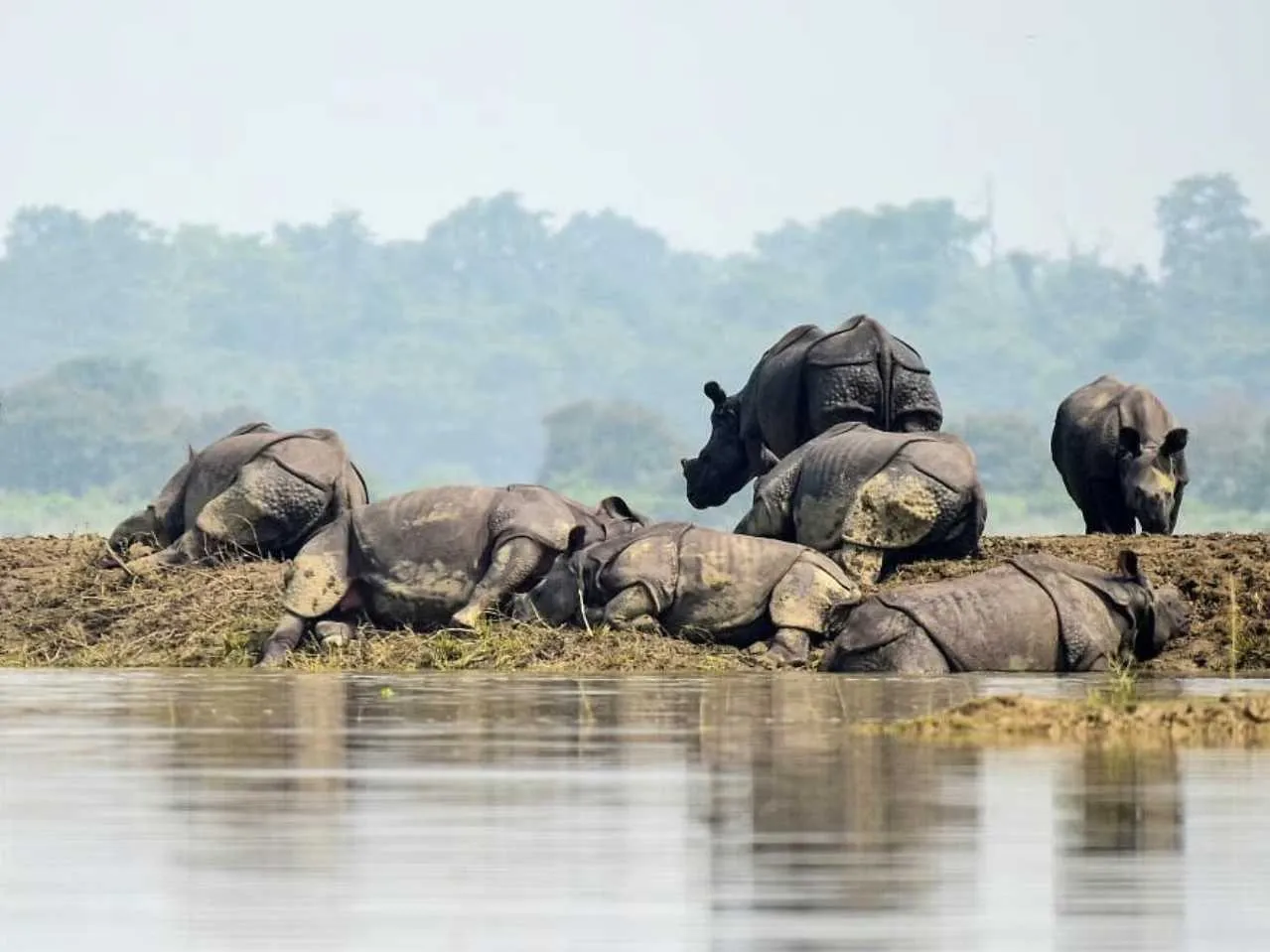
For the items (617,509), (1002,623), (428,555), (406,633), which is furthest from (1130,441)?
(1002,623)

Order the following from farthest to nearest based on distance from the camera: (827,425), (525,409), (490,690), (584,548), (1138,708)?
1. (525,409)
2. (827,425)
3. (584,548)
4. (490,690)
5. (1138,708)

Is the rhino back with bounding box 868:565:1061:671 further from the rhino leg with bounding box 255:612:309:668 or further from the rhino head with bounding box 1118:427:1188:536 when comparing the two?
the rhino head with bounding box 1118:427:1188:536

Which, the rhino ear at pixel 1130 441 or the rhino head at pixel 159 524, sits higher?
the rhino ear at pixel 1130 441

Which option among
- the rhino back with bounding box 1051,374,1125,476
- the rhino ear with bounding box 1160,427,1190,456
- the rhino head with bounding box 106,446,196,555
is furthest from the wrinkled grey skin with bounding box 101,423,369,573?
the rhino ear with bounding box 1160,427,1190,456

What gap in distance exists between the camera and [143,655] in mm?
22656

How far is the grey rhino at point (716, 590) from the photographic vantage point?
69.8ft

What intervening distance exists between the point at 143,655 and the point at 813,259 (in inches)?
5742

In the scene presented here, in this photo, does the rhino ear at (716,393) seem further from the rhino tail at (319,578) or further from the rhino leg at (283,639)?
the rhino leg at (283,639)

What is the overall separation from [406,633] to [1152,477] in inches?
269

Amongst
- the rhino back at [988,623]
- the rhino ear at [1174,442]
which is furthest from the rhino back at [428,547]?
the rhino ear at [1174,442]

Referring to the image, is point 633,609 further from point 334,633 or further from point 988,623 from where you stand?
point 988,623

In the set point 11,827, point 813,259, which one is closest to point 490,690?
point 11,827

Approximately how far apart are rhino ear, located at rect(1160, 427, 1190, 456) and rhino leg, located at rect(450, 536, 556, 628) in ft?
20.1

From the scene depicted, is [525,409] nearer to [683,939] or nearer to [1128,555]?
[1128,555]
